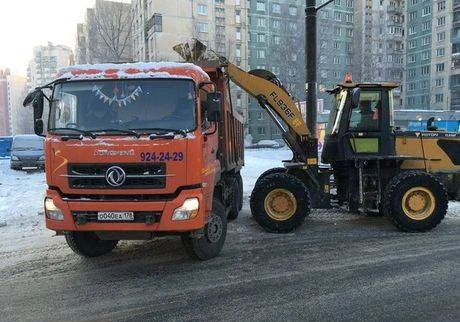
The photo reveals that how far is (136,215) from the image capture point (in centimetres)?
628

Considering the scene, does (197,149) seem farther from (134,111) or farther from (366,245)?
(366,245)

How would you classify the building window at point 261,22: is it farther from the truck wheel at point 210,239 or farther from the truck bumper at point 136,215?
the truck bumper at point 136,215

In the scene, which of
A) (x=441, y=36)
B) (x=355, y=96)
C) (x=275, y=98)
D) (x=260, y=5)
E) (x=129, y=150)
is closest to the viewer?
(x=129, y=150)

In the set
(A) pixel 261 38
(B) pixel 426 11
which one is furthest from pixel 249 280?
(B) pixel 426 11

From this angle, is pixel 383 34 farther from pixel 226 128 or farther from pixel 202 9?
pixel 226 128

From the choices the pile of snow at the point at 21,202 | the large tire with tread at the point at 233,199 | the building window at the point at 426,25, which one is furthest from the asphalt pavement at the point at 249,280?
the building window at the point at 426,25

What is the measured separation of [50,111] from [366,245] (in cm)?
533

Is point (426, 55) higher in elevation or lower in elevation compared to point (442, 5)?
lower

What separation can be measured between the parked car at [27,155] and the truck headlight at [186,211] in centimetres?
1677

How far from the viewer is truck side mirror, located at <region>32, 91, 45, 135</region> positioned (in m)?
6.96

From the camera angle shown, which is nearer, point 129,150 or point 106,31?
point 129,150

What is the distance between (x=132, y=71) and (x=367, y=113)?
495 cm

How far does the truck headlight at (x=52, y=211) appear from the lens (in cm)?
639

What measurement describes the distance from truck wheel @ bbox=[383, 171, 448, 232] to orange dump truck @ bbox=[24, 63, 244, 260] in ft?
13.1
